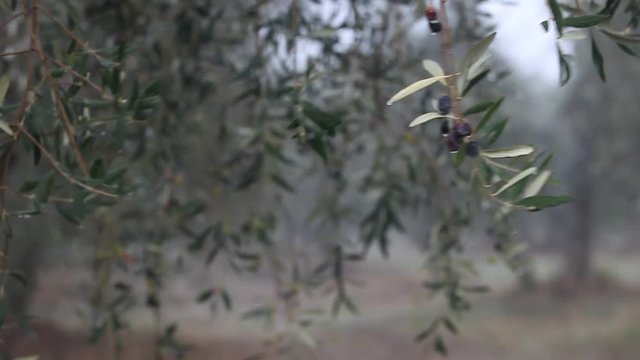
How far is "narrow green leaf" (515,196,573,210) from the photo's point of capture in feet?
3.89

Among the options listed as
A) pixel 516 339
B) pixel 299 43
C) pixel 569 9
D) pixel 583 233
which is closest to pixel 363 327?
pixel 516 339

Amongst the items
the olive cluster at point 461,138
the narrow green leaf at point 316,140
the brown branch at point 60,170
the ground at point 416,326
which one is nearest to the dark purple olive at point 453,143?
the olive cluster at point 461,138

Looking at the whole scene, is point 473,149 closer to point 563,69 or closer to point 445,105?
point 445,105

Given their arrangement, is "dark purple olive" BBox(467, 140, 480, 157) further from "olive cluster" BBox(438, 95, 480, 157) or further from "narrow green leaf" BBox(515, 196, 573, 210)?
"narrow green leaf" BBox(515, 196, 573, 210)

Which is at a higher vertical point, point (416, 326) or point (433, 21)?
point (433, 21)

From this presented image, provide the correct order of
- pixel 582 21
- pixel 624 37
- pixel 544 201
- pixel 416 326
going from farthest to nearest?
pixel 416 326 → pixel 624 37 → pixel 582 21 → pixel 544 201

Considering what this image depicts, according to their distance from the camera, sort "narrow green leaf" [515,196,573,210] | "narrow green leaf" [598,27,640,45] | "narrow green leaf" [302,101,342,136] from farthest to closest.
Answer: "narrow green leaf" [302,101,342,136]
"narrow green leaf" [598,27,640,45]
"narrow green leaf" [515,196,573,210]

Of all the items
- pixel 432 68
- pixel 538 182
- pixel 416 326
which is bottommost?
pixel 416 326

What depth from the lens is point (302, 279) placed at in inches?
107

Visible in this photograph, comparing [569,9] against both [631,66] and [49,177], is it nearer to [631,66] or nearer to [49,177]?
[49,177]

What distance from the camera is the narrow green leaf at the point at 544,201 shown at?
3.89ft

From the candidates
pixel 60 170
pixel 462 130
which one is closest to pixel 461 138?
pixel 462 130

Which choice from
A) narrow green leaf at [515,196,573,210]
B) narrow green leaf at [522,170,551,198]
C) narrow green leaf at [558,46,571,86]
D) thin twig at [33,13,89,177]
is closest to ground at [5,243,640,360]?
thin twig at [33,13,89,177]

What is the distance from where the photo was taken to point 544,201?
1191mm
